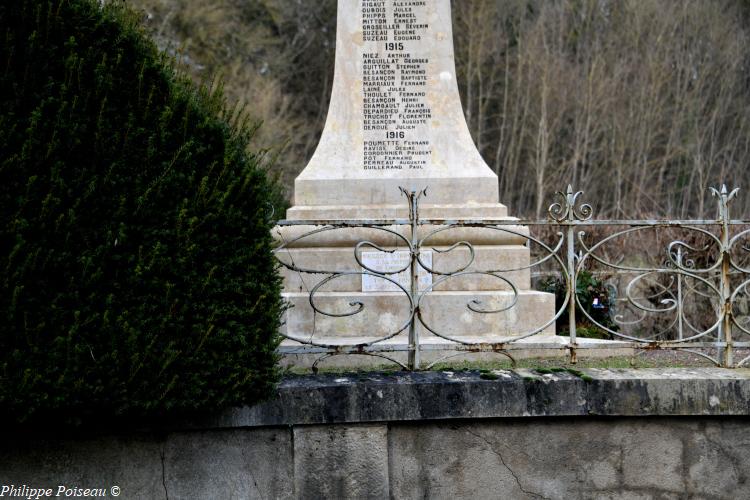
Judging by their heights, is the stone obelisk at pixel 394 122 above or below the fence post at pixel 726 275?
above

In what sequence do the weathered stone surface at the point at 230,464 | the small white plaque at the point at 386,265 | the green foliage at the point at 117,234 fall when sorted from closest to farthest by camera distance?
the green foliage at the point at 117,234 → the weathered stone surface at the point at 230,464 → the small white plaque at the point at 386,265

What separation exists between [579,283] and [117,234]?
6406 mm

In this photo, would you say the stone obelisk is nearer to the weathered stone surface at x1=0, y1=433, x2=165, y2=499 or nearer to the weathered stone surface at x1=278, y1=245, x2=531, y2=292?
the weathered stone surface at x1=278, y1=245, x2=531, y2=292

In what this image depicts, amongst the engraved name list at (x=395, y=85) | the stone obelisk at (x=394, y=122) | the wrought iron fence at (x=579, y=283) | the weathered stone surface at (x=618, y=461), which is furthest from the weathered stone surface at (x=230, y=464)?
the engraved name list at (x=395, y=85)

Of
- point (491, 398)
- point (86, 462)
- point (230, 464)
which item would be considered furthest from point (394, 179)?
point (86, 462)

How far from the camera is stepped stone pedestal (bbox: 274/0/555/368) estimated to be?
7.05 metres

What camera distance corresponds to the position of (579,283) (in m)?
9.41

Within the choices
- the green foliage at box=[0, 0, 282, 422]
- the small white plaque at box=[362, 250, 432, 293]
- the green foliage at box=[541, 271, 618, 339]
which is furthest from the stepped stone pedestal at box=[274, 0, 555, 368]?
the green foliage at box=[0, 0, 282, 422]

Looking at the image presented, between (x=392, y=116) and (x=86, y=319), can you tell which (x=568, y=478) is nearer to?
(x=86, y=319)

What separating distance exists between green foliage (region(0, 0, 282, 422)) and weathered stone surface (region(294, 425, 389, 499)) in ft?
1.35

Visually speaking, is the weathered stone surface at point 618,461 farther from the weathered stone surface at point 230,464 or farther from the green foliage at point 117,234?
the green foliage at point 117,234

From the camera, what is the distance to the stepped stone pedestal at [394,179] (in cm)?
705

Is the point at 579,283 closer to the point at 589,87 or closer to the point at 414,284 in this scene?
the point at 414,284

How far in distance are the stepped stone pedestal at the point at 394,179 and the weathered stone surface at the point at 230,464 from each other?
2.46 m
